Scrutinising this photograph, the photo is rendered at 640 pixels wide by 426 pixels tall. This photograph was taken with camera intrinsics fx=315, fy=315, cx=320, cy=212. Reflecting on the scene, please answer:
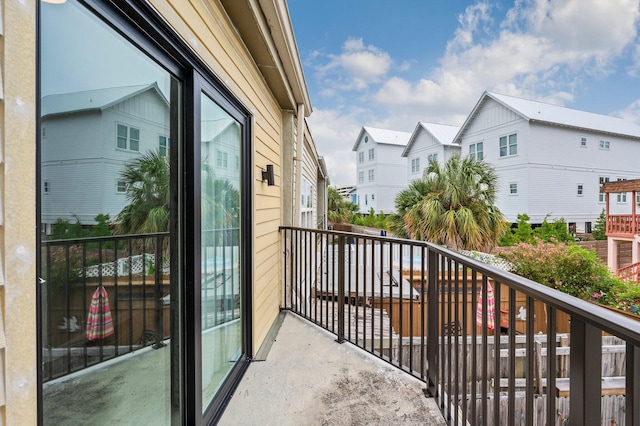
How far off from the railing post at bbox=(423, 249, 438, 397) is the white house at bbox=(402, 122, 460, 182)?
16781 millimetres

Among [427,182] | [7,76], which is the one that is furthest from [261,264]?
[427,182]

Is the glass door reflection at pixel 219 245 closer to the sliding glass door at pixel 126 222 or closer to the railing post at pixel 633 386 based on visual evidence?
the sliding glass door at pixel 126 222

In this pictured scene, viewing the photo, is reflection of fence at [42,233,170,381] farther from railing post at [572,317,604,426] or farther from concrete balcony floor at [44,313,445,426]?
railing post at [572,317,604,426]

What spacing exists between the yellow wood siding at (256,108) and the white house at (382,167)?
19540 millimetres

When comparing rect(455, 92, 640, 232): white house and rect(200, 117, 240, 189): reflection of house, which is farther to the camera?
rect(455, 92, 640, 232): white house

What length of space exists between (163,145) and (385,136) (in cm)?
2364

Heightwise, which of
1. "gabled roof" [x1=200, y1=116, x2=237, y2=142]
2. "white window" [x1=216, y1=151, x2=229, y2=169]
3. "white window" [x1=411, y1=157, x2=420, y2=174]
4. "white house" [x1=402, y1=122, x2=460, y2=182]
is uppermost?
"white house" [x1=402, y1=122, x2=460, y2=182]

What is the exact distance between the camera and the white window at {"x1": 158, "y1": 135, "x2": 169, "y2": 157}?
130cm

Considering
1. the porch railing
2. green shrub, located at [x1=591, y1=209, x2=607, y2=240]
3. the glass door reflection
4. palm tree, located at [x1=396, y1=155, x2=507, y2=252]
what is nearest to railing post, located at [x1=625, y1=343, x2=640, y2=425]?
the glass door reflection

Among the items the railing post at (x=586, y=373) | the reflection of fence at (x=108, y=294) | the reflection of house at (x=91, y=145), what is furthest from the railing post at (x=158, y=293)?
the railing post at (x=586, y=373)

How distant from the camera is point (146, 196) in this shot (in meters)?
1.22

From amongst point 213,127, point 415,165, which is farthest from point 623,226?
point 213,127

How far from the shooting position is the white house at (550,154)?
1377cm

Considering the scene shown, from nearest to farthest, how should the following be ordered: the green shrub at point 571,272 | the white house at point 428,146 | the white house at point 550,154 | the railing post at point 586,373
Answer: the railing post at point 586,373, the green shrub at point 571,272, the white house at point 550,154, the white house at point 428,146
